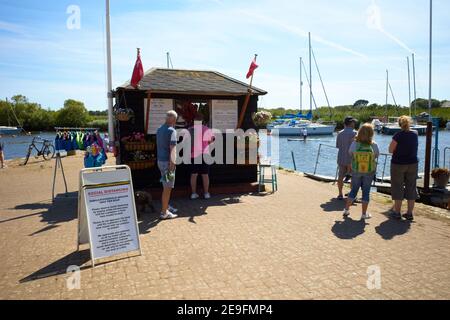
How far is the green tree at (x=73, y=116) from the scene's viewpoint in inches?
2344

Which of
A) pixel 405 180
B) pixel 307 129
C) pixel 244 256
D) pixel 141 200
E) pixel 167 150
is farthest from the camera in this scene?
pixel 307 129

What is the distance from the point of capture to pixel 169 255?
187 inches

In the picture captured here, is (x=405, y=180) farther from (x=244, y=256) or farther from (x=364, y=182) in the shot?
(x=244, y=256)

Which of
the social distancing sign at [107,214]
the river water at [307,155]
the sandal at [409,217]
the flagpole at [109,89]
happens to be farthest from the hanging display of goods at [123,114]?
the sandal at [409,217]

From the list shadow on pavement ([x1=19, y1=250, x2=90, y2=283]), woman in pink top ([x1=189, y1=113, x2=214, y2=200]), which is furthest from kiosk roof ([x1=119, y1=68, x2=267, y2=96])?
shadow on pavement ([x1=19, y1=250, x2=90, y2=283])

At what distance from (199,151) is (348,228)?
3.51 meters

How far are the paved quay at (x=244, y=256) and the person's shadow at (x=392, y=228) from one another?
19mm

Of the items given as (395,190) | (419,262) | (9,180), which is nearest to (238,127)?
(395,190)

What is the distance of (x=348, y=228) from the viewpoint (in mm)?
6012

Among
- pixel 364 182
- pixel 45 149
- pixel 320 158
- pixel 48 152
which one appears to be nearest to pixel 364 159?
pixel 364 182

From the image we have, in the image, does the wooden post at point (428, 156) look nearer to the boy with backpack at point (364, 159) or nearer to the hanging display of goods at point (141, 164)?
the boy with backpack at point (364, 159)

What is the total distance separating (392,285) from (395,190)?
126 inches

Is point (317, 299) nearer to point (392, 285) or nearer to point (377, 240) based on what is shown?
point (392, 285)
